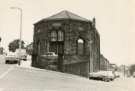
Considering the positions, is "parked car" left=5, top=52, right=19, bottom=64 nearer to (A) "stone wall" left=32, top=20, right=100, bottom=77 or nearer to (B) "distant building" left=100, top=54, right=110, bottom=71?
(A) "stone wall" left=32, top=20, right=100, bottom=77

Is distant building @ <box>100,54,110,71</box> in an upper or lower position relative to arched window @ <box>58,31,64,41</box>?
lower

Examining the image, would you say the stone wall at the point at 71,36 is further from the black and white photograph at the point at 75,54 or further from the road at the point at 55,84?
the road at the point at 55,84

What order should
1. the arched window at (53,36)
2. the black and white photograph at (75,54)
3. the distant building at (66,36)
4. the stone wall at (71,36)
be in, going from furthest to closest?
the arched window at (53,36) < the distant building at (66,36) < the stone wall at (71,36) < the black and white photograph at (75,54)

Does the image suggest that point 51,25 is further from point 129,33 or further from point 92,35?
point 129,33

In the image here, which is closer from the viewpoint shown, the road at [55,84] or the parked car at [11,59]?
the road at [55,84]

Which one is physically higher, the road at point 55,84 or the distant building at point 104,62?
the distant building at point 104,62

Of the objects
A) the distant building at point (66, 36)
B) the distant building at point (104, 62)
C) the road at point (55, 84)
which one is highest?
the distant building at point (66, 36)

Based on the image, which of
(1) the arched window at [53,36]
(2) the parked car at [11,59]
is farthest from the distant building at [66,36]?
(2) the parked car at [11,59]

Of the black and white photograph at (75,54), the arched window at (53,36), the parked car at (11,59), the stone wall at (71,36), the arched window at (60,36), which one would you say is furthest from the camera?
the arched window at (53,36)

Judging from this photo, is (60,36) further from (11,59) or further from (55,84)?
(55,84)

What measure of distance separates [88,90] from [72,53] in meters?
26.9

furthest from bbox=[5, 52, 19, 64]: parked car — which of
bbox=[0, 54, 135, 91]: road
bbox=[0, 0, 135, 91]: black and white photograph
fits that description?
bbox=[0, 54, 135, 91]: road

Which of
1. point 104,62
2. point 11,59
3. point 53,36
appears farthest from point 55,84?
point 53,36

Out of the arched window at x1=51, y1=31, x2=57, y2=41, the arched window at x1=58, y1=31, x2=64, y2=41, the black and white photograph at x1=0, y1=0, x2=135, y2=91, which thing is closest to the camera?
the black and white photograph at x1=0, y1=0, x2=135, y2=91
